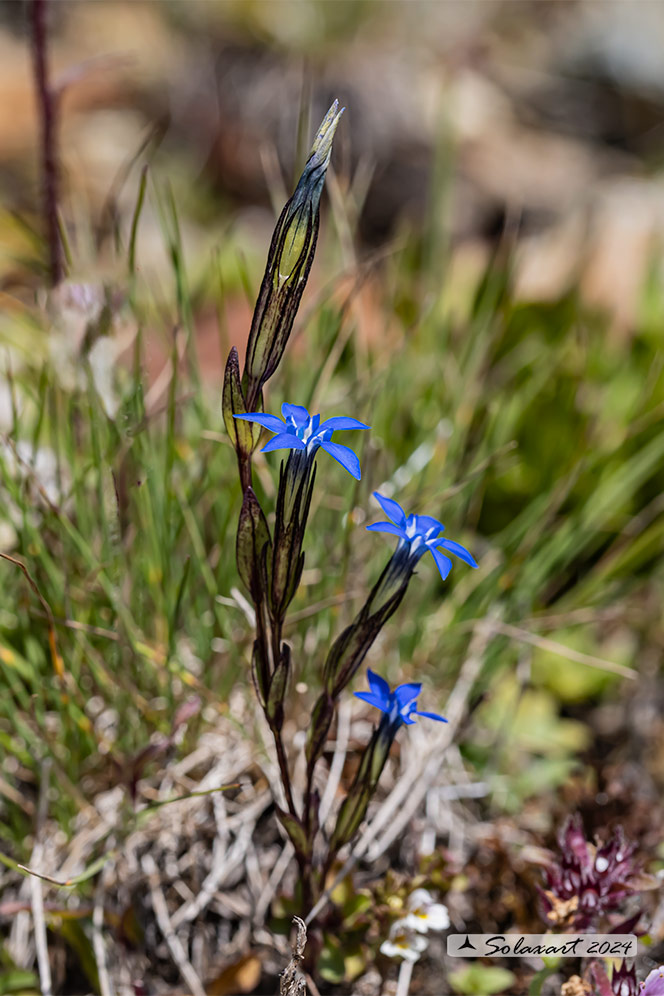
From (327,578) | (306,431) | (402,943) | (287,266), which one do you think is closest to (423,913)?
(402,943)

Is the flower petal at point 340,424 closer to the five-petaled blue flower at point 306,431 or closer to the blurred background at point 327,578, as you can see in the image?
the five-petaled blue flower at point 306,431

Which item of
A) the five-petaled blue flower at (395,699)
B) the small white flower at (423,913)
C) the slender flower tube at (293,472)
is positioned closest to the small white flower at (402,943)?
the small white flower at (423,913)

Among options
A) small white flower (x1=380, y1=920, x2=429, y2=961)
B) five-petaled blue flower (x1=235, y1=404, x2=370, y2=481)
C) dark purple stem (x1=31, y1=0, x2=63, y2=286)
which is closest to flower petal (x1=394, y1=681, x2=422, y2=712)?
five-petaled blue flower (x1=235, y1=404, x2=370, y2=481)

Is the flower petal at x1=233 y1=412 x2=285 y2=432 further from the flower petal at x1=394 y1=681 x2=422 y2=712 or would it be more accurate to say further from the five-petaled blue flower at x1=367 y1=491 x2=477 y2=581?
the flower petal at x1=394 y1=681 x2=422 y2=712

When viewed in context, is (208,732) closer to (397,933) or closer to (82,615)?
(82,615)

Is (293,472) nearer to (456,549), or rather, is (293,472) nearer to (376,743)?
(456,549)

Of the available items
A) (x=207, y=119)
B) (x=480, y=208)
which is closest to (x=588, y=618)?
(x=480, y=208)
